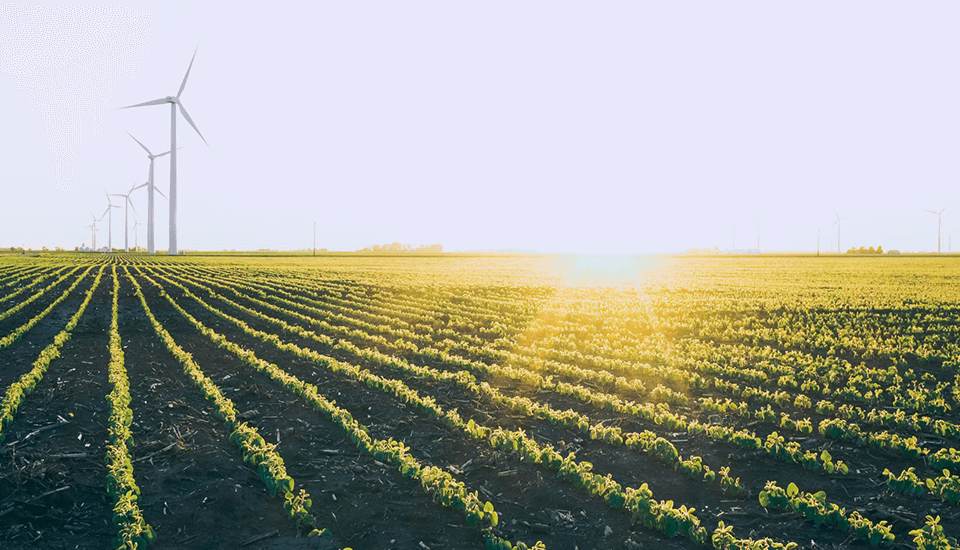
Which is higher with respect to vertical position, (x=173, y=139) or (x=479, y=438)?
(x=173, y=139)

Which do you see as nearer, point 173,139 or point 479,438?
point 479,438

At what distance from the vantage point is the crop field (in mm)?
6672

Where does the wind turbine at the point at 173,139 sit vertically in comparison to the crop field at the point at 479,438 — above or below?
above

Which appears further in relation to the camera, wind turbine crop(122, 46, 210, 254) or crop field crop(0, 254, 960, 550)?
wind turbine crop(122, 46, 210, 254)

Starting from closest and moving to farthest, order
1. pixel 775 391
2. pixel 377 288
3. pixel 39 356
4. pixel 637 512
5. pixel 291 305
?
1. pixel 637 512
2. pixel 775 391
3. pixel 39 356
4. pixel 291 305
5. pixel 377 288

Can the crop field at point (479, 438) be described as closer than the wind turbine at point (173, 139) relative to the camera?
Yes

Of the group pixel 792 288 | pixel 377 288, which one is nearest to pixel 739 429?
pixel 377 288

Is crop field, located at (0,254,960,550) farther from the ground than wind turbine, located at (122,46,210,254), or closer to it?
closer to it

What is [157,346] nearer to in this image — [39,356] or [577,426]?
[39,356]

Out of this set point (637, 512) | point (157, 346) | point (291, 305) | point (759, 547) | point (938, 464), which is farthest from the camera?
point (291, 305)

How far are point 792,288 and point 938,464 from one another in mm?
32902

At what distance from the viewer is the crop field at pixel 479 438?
A: 6672 millimetres

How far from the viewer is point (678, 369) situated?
1404 cm

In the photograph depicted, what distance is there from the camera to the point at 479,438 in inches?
371
